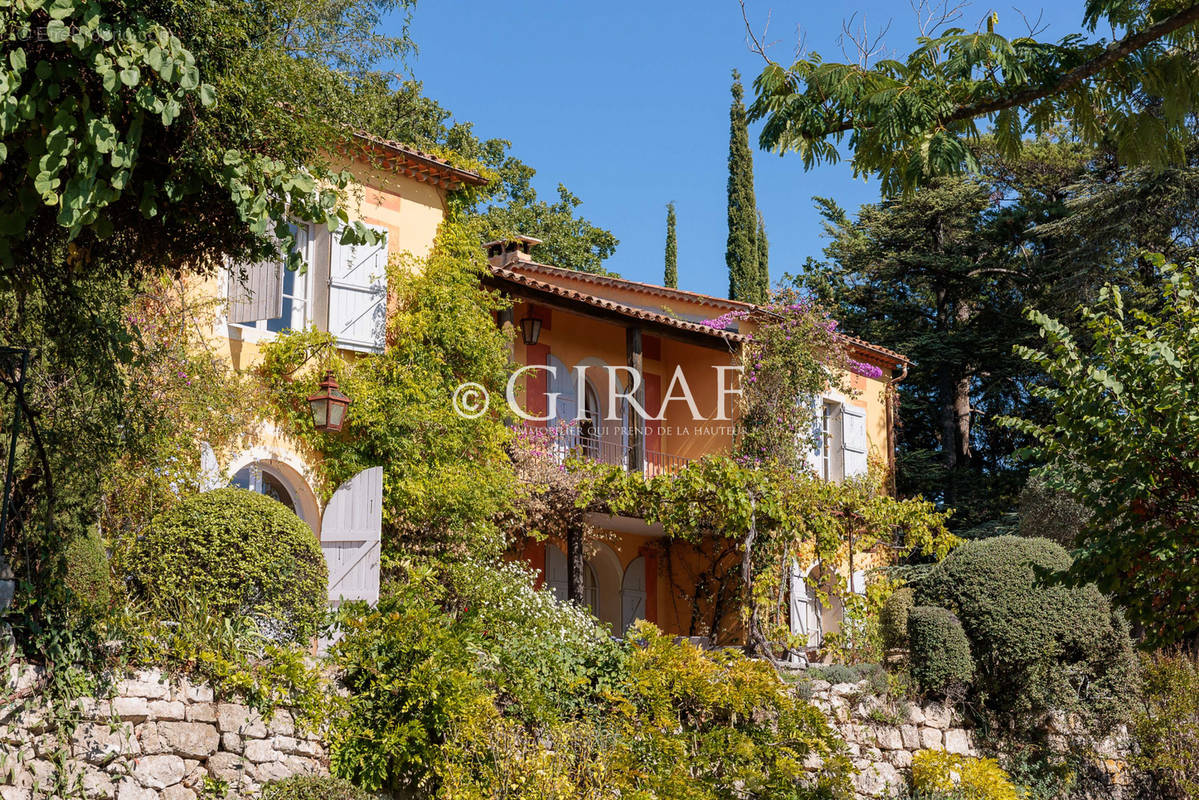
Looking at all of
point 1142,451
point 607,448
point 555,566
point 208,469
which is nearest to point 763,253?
point 607,448

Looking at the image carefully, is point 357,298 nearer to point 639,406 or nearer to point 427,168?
point 427,168

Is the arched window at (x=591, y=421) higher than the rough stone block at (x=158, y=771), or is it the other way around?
the arched window at (x=591, y=421)

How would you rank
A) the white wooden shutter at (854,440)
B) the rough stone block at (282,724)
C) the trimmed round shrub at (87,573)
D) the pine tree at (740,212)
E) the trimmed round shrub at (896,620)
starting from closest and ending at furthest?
the trimmed round shrub at (87,573)
the rough stone block at (282,724)
the trimmed round shrub at (896,620)
the white wooden shutter at (854,440)
the pine tree at (740,212)

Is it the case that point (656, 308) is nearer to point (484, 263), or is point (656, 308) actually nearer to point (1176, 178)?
point (484, 263)

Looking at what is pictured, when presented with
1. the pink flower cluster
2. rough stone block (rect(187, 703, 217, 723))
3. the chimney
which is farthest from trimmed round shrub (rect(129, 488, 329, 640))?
the pink flower cluster

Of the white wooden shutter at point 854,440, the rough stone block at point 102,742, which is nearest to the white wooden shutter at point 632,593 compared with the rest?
the white wooden shutter at point 854,440

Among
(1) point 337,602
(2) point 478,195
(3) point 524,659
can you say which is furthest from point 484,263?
(3) point 524,659

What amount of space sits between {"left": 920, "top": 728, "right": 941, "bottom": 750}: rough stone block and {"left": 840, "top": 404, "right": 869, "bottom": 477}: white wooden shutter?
20.7ft

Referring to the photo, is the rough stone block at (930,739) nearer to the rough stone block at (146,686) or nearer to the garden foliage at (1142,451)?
the garden foliage at (1142,451)

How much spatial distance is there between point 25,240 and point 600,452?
1097 cm

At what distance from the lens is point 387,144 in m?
11.8

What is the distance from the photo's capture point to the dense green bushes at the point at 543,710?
7.64m

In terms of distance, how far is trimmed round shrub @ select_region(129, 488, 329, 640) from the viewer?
24.9 ft

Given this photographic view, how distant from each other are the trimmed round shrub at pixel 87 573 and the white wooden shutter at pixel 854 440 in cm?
1158
